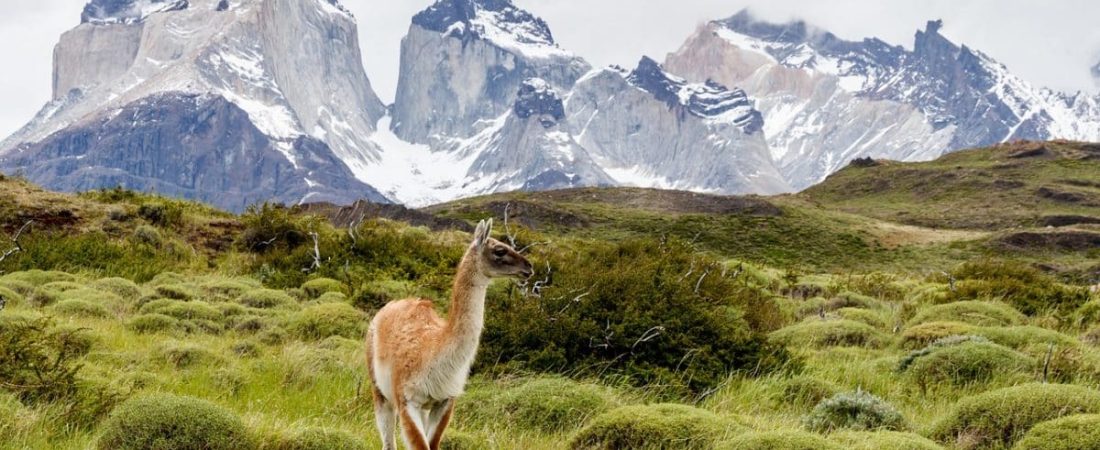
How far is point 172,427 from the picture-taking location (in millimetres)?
7371

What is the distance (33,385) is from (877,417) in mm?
7790

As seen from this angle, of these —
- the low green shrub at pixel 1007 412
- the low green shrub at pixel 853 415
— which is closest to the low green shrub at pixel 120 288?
the low green shrub at pixel 853 415

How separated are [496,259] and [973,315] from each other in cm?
1267

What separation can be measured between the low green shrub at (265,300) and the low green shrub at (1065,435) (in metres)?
12.9

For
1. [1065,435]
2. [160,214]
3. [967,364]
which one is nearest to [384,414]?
[1065,435]

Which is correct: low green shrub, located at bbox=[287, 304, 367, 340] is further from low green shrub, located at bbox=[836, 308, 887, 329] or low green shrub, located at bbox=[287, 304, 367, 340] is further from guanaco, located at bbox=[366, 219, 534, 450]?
low green shrub, located at bbox=[836, 308, 887, 329]

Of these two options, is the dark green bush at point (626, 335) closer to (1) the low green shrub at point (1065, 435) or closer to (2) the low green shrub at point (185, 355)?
(2) the low green shrub at point (185, 355)

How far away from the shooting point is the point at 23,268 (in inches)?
774

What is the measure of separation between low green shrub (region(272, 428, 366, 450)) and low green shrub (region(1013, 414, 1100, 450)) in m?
5.41

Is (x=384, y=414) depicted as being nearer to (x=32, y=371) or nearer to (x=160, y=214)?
(x=32, y=371)

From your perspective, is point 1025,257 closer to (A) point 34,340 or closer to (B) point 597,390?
Answer: (B) point 597,390

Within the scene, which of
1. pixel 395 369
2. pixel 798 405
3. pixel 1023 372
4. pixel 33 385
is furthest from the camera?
pixel 1023 372

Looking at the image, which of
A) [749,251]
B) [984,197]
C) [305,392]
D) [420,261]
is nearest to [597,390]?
[305,392]

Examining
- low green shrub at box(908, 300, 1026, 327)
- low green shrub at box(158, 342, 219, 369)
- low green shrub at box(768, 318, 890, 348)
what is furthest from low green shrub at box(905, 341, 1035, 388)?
low green shrub at box(158, 342, 219, 369)
